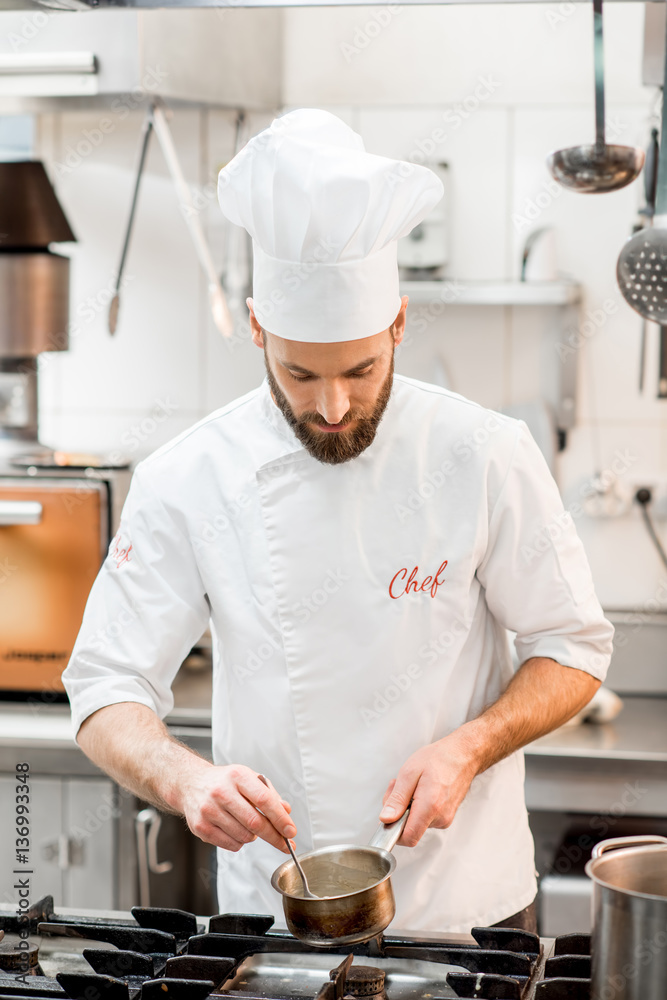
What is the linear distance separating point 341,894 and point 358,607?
1.36 ft

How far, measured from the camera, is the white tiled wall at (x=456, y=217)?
2334 mm

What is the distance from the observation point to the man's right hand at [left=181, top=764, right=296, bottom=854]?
1.09 meters

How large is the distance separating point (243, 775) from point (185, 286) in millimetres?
1618

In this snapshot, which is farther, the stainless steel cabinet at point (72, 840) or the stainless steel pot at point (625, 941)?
the stainless steel cabinet at point (72, 840)

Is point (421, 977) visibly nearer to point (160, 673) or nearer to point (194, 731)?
point (160, 673)

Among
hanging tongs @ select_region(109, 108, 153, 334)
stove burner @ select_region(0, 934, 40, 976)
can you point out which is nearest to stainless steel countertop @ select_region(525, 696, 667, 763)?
stove burner @ select_region(0, 934, 40, 976)

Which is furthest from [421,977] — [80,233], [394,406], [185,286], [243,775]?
[80,233]

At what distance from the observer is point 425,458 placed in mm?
1379

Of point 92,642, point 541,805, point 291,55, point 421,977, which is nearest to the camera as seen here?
point 421,977

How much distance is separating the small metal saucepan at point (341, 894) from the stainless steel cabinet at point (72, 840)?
3.55 feet

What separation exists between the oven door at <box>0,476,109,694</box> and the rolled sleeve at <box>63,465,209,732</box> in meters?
0.75

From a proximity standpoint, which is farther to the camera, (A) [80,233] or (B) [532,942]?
(A) [80,233]
